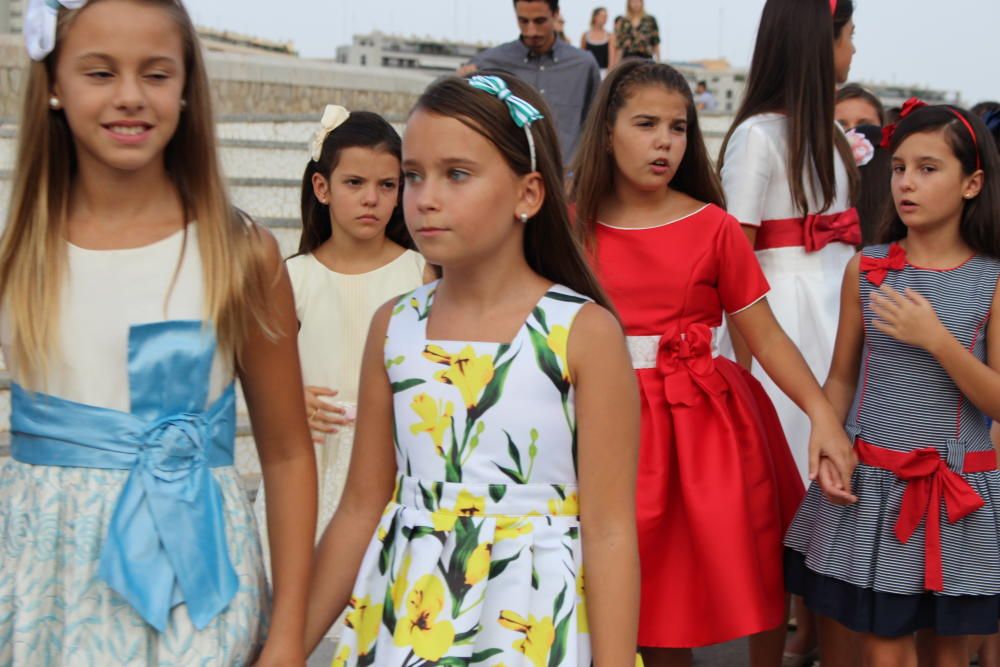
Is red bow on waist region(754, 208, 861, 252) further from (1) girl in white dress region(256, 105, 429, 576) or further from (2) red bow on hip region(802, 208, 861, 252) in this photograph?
(1) girl in white dress region(256, 105, 429, 576)

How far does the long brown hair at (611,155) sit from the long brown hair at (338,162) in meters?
0.70

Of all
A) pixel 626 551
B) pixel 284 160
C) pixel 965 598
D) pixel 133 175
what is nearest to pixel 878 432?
pixel 965 598

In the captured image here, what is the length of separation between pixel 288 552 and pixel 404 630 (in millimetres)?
236

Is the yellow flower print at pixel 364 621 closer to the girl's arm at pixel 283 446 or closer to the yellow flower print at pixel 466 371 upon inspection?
the girl's arm at pixel 283 446

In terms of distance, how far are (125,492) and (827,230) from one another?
253cm

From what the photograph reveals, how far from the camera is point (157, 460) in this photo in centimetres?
201

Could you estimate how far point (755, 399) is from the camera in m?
3.44

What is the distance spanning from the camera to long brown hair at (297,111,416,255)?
12.9 feet

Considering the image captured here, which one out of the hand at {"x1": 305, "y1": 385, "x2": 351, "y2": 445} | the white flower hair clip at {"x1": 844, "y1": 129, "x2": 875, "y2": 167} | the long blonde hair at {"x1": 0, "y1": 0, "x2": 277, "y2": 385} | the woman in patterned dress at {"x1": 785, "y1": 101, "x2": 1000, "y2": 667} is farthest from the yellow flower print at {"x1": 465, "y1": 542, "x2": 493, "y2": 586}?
the white flower hair clip at {"x1": 844, "y1": 129, "x2": 875, "y2": 167}

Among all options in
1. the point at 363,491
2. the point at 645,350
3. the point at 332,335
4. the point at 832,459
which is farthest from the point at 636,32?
the point at 363,491

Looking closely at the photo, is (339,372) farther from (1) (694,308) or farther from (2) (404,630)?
(2) (404,630)

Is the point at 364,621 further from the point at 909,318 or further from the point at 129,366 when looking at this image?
the point at 909,318

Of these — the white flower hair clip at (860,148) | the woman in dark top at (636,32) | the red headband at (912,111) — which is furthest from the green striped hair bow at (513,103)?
the woman in dark top at (636,32)

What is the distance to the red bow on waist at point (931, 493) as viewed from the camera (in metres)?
3.04
